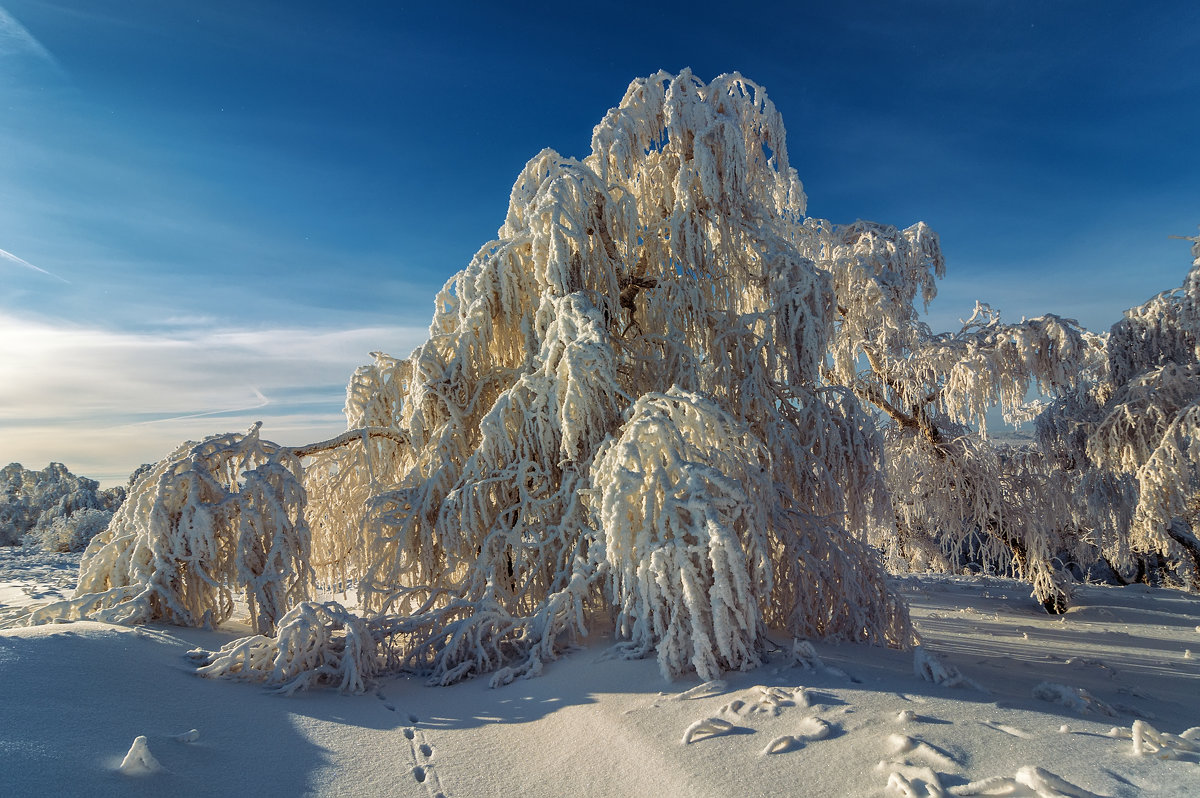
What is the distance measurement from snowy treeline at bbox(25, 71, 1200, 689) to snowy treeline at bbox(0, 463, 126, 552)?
36.4 feet

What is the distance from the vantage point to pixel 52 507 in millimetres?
17000

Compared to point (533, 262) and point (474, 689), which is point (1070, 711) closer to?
point (474, 689)

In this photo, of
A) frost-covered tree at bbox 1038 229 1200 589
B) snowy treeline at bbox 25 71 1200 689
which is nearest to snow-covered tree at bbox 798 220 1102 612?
frost-covered tree at bbox 1038 229 1200 589

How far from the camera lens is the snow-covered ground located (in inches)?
88.9

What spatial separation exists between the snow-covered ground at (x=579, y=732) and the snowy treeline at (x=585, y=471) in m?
0.32

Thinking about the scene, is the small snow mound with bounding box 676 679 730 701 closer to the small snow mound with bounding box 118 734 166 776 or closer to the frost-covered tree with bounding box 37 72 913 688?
the frost-covered tree with bounding box 37 72 913 688

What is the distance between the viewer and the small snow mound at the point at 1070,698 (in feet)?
9.89

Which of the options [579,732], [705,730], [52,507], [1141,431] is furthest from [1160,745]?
[52,507]

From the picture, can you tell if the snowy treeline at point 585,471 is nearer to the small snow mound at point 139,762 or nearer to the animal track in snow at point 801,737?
the animal track in snow at point 801,737

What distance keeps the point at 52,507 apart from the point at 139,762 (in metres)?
19.6

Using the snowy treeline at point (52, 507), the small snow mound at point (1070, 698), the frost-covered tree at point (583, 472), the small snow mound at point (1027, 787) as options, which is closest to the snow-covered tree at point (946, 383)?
the frost-covered tree at point (583, 472)

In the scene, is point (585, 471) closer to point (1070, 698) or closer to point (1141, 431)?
point (1070, 698)

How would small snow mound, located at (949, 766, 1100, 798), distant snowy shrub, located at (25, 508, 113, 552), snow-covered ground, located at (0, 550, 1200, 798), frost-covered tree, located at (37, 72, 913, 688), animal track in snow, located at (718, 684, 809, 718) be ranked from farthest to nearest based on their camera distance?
distant snowy shrub, located at (25, 508, 113, 552) < frost-covered tree, located at (37, 72, 913, 688) < animal track in snow, located at (718, 684, 809, 718) < snow-covered ground, located at (0, 550, 1200, 798) < small snow mound, located at (949, 766, 1100, 798)

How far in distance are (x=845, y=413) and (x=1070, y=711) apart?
284cm
